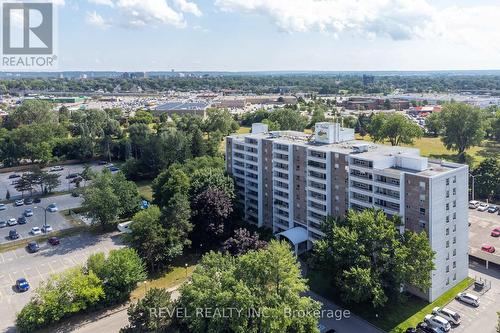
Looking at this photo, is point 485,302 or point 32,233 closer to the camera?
point 485,302

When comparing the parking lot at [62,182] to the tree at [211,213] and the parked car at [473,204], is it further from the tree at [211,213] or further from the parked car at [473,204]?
the parked car at [473,204]

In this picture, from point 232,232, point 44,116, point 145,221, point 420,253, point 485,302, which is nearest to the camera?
point 420,253

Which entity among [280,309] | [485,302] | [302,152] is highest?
[302,152]

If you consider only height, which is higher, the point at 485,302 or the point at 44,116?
the point at 44,116

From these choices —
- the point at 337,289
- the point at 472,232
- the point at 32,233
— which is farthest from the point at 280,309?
the point at 32,233

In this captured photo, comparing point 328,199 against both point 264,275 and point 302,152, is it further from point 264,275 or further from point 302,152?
point 264,275

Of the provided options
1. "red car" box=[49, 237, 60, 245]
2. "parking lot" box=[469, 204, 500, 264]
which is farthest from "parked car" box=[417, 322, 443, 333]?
"red car" box=[49, 237, 60, 245]

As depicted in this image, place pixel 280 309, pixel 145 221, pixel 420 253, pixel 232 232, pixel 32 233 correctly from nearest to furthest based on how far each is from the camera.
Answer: pixel 280 309 < pixel 420 253 < pixel 145 221 < pixel 232 232 < pixel 32 233
